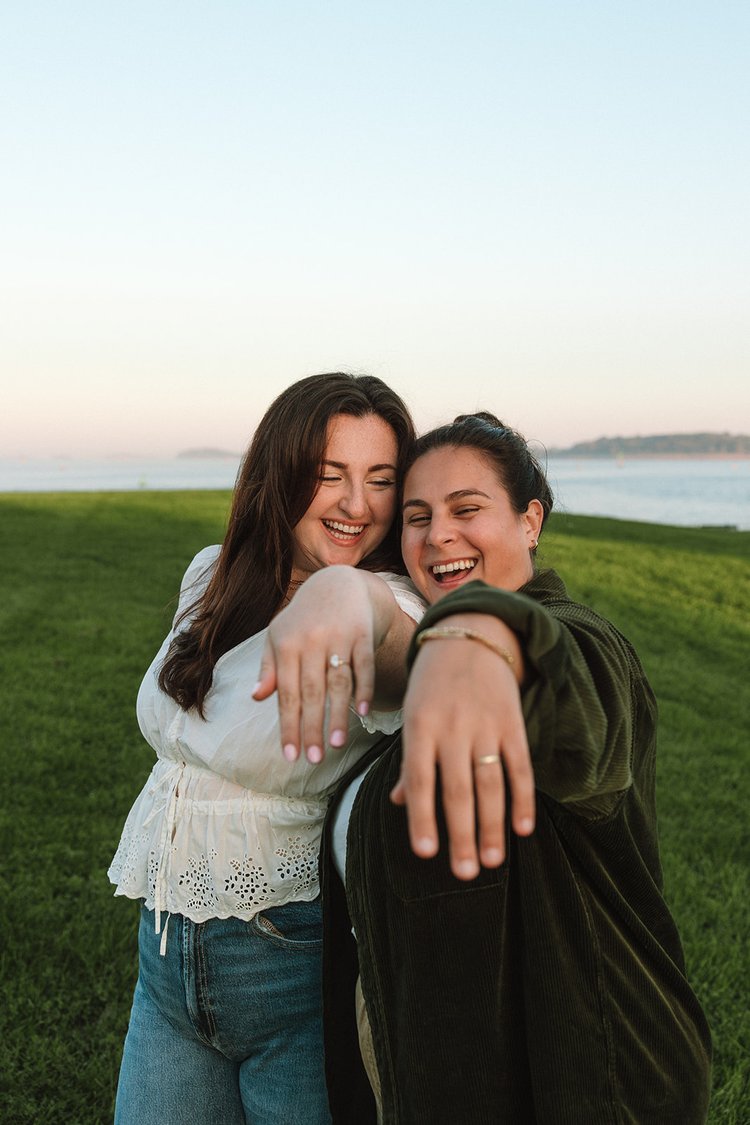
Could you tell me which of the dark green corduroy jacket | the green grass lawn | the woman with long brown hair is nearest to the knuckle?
the dark green corduroy jacket

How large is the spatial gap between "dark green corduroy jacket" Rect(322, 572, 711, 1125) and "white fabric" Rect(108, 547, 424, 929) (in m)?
0.45

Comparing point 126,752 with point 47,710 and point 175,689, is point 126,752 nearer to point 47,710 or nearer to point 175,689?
point 47,710

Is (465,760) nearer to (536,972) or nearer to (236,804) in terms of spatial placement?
(536,972)

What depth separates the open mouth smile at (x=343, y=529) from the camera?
2164 mm

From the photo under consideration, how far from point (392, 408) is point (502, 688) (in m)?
1.39

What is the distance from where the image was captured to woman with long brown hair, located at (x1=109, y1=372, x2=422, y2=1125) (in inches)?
72.9

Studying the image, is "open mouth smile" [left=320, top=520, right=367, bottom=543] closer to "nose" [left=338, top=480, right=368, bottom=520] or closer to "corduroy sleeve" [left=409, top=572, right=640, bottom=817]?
"nose" [left=338, top=480, right=368, bottom=520]

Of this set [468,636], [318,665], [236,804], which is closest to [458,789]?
[468,636]

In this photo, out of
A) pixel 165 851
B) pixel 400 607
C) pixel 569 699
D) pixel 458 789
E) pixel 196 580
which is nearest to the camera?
pixel 458 789

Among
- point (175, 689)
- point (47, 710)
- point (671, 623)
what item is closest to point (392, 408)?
point (175, 689)

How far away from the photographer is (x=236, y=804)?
1.88 meters

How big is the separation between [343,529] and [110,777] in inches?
157

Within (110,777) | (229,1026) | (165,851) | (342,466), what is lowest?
(110,777)

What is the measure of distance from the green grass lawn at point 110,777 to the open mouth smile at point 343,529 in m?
0.65
